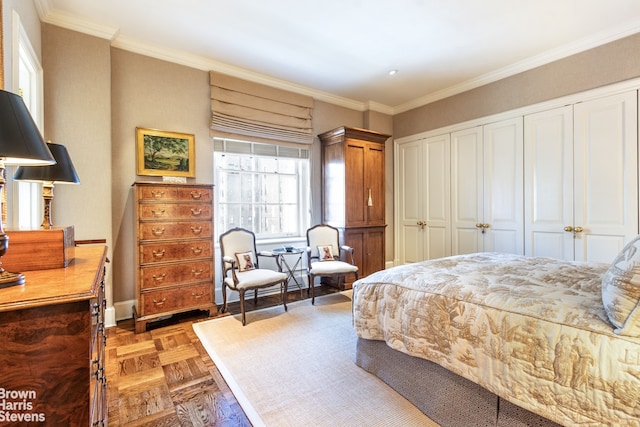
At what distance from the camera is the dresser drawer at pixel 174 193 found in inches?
115

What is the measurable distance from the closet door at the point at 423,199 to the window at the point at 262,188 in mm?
1762

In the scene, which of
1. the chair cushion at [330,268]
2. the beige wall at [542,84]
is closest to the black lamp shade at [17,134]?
the chair cushion at [330,268]

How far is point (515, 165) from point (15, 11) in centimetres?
486

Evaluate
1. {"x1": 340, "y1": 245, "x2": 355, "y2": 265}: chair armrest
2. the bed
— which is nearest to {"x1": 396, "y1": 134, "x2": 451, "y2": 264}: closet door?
{"x1": 340, "y1": 245, "x2": 355, "y2": 265}: chair armrest

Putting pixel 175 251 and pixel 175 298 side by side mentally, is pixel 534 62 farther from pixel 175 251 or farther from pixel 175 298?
pixel 175 298

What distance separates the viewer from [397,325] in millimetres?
1822

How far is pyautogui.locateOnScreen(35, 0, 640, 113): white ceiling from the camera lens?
2688mm

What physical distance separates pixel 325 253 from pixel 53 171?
2.95 metres

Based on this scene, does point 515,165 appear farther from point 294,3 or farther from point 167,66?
point 167,66

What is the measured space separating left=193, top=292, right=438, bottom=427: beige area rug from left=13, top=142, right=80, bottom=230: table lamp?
1517 millimetres

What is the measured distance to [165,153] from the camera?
343 cm

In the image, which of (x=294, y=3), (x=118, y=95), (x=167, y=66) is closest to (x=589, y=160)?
(x=294, y=3)

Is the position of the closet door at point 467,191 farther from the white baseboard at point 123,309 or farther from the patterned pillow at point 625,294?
the white baseboard at point 123,309

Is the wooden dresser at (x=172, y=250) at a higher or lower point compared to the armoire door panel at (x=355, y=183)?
lower
